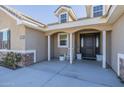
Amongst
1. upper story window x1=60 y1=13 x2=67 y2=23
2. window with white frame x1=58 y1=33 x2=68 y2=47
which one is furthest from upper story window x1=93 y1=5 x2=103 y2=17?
window with white frame x1=58 y1=33 x2=68 y2=47

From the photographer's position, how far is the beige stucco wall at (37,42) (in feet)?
28.5

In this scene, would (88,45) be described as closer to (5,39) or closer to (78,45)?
(78,45)

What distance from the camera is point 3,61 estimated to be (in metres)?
9.39

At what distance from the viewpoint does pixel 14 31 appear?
8938 mm

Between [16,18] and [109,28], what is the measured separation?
6.66m

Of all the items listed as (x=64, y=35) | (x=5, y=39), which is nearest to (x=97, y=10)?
(x=64, y=35)

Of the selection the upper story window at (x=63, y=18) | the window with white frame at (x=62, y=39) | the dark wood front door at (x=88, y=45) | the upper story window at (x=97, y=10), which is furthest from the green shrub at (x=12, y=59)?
the upper story window at (x=97, y=10)

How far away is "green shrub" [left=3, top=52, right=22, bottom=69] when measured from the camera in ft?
27.1

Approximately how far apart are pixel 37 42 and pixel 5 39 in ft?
9.08

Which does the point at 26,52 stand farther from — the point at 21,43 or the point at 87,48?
the point at 87,48

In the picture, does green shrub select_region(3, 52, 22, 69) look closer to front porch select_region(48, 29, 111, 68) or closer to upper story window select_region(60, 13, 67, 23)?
front porch select_region(48, 29, 111, 68)

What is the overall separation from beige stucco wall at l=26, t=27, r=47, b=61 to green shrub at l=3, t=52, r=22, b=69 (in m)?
0.98

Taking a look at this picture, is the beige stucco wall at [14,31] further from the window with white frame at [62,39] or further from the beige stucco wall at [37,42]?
the window with white frame at [62,39]
